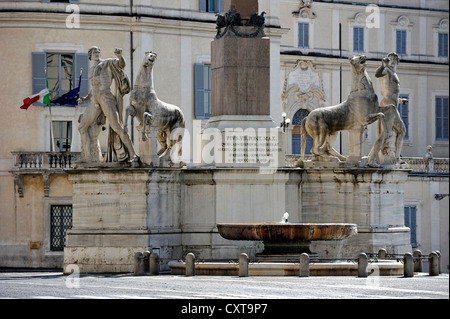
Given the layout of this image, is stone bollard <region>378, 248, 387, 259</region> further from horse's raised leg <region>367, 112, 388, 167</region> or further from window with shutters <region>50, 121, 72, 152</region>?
window with shutters <region>50, 121, 72, 152</region>

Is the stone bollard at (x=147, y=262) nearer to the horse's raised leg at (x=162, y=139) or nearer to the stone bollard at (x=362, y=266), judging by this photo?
the horse's raised leg at (x=162, y=139)

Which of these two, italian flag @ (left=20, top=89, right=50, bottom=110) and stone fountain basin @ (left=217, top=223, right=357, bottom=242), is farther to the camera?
italian flag @ (left=20, top=89, right=50, bottom=110)

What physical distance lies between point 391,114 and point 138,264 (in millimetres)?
7486

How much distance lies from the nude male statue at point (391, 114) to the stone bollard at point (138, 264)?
6.71 metres

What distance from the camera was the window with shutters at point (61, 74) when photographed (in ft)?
178

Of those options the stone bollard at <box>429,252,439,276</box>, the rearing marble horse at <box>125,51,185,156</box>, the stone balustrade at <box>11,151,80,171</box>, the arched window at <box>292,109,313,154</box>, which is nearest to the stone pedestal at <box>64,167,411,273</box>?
the rearing marble horse at <box>125,51,185,156</box>

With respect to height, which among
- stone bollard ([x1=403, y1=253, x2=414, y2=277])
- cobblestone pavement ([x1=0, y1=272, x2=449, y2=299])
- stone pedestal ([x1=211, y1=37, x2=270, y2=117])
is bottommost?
cobblestone pavement ([x1=0, y1=272, x2=449, y2=299])

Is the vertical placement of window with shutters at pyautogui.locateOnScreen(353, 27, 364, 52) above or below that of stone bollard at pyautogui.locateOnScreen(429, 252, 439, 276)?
above

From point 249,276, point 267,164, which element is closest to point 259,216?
point 267,164

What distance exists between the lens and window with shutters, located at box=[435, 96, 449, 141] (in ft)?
236

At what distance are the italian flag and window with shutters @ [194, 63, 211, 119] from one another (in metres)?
5.66

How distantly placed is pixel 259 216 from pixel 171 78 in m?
21.5
